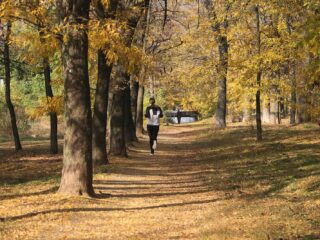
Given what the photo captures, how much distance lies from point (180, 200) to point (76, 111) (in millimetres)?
2807

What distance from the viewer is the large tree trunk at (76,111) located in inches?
456

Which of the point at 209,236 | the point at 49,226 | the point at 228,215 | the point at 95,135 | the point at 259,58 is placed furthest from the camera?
the point at 259,58

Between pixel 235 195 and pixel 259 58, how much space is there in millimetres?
9869

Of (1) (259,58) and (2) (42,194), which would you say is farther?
(1) (259,58)

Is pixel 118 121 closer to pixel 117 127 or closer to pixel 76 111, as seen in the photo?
pixel 117 127

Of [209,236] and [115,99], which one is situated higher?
[115,99]

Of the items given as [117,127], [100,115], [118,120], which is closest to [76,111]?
[100,115]

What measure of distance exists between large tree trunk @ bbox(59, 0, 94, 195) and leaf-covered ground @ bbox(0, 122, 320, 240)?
0.47 metres

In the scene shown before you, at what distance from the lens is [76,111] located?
11664mm

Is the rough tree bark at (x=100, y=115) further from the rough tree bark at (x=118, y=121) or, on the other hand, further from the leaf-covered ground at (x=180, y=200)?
the rough tree bark at (x=118, y=121)

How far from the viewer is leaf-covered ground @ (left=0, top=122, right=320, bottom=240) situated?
8.41m

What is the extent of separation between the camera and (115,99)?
70.3ft

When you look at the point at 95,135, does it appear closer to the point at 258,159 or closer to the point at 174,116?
the point at 258,159

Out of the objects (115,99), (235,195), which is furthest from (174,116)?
(235,195)
